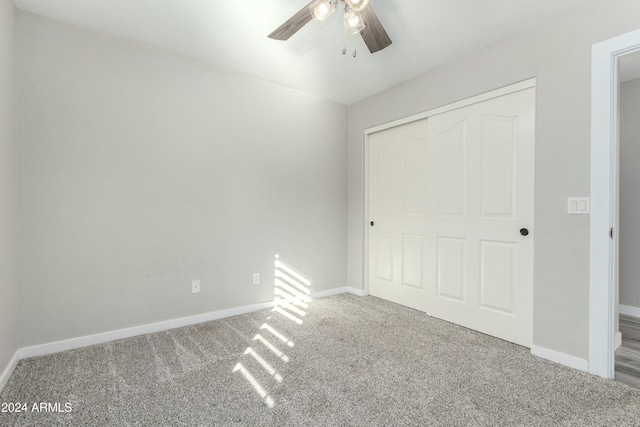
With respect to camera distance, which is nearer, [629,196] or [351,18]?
[351,18]

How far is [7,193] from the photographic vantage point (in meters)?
1.93

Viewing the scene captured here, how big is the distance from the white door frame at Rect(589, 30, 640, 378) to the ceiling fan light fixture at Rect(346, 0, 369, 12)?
153 cm

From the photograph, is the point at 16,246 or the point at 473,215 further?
the point at 473,215

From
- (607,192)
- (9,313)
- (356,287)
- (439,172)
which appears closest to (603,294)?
(607,192)

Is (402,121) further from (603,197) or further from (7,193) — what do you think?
(7,193)

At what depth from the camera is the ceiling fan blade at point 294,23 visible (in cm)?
186

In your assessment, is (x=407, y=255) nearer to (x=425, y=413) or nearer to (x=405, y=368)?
(x=405, y=368)

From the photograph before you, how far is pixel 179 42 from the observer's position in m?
2.56

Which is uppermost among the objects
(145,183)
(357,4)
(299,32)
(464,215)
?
(299,32)

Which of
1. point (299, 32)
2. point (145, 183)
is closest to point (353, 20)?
point (299, 32)

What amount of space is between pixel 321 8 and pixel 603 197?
2067mm

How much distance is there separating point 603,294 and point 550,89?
1.41 meters

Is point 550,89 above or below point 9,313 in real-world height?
above

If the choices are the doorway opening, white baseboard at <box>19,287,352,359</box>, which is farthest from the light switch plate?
white baseboard at <box>19,287,352,359</box>
